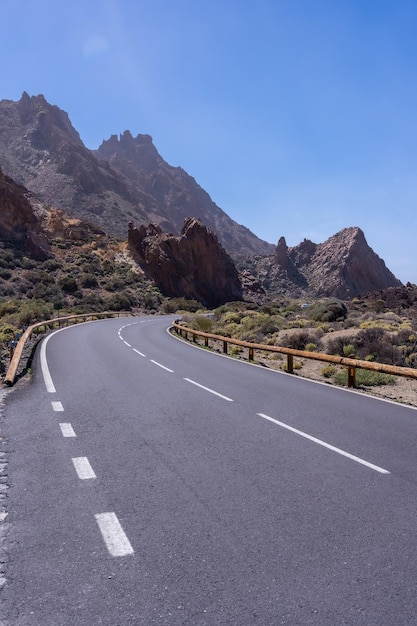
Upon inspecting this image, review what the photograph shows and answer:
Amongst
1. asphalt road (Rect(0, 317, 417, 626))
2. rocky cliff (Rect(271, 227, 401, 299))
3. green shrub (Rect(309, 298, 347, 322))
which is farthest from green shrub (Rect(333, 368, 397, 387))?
rocky cliff (Rect(271, 227, 401, 299))

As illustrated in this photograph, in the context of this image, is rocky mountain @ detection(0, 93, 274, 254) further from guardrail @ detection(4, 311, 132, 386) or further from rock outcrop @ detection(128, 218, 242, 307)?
guardrail @ detection(4, 311, 132, 386)

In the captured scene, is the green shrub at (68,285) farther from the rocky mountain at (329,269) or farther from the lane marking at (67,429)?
the lane marking at (67,429)

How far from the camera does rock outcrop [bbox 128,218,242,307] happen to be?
7600 centimetres

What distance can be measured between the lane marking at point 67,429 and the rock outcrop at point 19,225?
205 feet

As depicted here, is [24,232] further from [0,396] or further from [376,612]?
[376,612]

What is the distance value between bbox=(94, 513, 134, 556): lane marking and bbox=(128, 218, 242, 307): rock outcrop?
7013 centimetres

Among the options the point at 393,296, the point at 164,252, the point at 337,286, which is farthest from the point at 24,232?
the point at 337,286

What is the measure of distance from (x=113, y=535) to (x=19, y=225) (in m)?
72.1

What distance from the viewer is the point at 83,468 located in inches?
229

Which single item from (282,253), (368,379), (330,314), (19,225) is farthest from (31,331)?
(282,253)

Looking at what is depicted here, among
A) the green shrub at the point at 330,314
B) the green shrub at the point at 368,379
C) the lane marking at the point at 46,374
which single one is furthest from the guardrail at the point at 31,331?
the green shrub at the point at 330,314

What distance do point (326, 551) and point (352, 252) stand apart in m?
113

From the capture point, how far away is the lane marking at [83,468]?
554cm

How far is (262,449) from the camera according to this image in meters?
6.72
